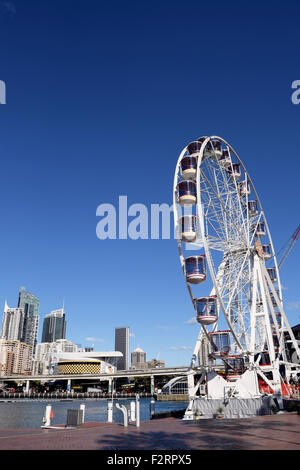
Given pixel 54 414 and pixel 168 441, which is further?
pixel 54 414

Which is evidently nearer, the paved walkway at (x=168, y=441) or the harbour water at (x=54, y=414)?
the paved walkway at (x=168, y=441)

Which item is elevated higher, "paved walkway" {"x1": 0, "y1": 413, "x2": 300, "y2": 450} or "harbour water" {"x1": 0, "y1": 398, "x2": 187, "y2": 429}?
→ "paved walkway" {"x1": 0, "y1": 413, "x2": 300, "y2": 450}

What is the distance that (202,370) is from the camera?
3991 centimetres

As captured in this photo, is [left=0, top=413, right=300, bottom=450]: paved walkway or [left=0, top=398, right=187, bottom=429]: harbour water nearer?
[left=0, top=413, right=300, bottom=450]: paved walkway

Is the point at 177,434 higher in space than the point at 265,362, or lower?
lower

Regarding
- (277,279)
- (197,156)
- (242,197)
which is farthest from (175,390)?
(197,156)

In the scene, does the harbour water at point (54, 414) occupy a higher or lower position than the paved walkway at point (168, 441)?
lower

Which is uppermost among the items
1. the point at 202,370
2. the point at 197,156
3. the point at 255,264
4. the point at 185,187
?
the point at 197,156

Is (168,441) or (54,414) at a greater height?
(168,441)
